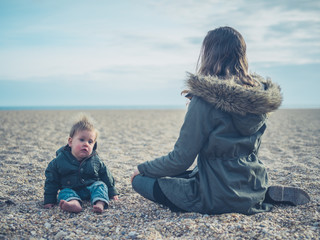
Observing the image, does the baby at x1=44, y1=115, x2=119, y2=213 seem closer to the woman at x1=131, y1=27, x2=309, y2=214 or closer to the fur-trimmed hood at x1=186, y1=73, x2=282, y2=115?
the woman at x1=131, y1=27, x2=309, y2=214

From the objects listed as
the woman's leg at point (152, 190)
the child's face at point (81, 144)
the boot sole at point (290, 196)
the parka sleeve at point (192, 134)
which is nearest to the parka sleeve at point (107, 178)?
the child's face at point (81, 144)

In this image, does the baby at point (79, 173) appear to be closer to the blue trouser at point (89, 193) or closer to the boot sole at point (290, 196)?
the blue trouser at point (89, 193)

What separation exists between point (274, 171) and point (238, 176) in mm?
2728

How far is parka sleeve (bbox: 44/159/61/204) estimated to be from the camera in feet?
12.0

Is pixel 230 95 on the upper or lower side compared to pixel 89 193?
upper

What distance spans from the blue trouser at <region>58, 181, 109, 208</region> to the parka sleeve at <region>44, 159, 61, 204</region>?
94 millimetres

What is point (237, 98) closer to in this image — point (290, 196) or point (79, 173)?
point (290, 196)

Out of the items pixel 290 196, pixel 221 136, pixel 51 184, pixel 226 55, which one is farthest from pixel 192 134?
pixel 51 184

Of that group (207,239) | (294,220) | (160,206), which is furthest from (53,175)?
(294,220)

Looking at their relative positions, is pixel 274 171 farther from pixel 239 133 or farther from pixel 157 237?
pixel 157 237

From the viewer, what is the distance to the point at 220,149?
9.69 ft

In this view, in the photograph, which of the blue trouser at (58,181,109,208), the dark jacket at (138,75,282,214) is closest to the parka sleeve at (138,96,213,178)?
the dark jacket at (138,75,282,214)

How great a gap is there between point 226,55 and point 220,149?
2.85ft

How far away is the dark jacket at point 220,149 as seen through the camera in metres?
2.84
